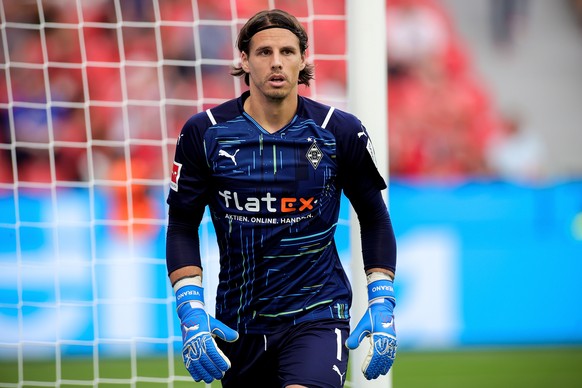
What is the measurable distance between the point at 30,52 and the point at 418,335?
427 centimetres

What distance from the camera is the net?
22.0ft

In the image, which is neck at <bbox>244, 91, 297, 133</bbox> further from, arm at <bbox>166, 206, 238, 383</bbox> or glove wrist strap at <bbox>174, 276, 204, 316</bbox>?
glove wrist strap at <bbox>174, 276, 204, 316</bbox>

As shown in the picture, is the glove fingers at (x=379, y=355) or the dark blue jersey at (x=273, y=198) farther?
the dark blue jersey at (x=273, y=198)

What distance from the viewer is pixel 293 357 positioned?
344 cm

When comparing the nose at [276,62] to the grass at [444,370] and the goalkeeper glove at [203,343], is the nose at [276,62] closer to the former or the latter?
the goalkeeper glove at [203,343]

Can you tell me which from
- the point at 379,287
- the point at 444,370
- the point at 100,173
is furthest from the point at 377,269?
the point at 100,173

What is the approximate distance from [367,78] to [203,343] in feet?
5.10

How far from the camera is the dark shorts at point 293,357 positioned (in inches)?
133

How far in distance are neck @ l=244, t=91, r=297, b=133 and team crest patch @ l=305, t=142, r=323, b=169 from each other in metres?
0.14

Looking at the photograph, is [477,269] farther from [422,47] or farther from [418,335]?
[422,47]

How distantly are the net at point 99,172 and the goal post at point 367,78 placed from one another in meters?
1.48

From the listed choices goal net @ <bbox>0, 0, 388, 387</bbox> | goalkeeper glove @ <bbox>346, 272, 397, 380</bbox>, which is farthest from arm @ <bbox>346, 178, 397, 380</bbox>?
goal net @ <bbox>0, 0, 388, 387</bbox>

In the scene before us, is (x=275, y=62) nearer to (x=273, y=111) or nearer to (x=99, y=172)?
(x=273, y=111)

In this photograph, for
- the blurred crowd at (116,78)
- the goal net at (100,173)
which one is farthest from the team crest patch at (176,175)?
the blurred crowd at (116,78)
